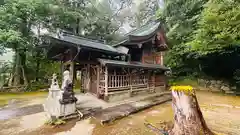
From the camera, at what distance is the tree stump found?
10.6ft

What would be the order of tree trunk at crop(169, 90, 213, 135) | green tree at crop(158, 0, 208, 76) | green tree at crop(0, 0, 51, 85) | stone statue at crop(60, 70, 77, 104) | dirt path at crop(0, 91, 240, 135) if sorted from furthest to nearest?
green tree at crop(158, 0, 208, 76) < green tree at crop(0, 0, 51, 85) < stone statue at crop(60, 70, 77, 104) < dirt path at crop(0, 91, 240, 135) < tree trunk at crop(169, 90, 213, 135)

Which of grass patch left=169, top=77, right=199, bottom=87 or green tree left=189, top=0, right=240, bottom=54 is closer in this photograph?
green tree left=189, top=0, right=240, bottom=54

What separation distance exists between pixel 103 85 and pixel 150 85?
13.3 feet

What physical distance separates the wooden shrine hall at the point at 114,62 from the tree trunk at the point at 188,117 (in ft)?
13.8

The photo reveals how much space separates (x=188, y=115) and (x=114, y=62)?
4.81 m

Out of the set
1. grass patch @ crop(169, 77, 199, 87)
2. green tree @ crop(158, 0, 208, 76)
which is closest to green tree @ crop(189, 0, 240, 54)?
green tree @ crop(158, 0, 208, 76)

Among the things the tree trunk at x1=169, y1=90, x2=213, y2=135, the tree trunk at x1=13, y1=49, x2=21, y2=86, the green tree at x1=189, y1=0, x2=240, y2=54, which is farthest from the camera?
the tree trunk at x1=13, y1=49, x2=21, y2=86

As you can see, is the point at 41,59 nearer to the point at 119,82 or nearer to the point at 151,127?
the point at 119,82

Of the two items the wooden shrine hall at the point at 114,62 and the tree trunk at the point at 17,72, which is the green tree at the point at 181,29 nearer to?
the wooden shrine hall at the point at 114,62

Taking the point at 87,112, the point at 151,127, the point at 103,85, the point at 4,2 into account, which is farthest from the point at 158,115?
the point at 4,2

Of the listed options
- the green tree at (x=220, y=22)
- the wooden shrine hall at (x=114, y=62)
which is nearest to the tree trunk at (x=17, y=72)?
the wooden shrine hall at (x=114, y=62)

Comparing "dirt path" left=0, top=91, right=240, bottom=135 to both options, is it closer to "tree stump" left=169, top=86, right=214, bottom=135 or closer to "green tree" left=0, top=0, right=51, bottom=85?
"tree stump" left=169, top=86, right=214, bottom=135

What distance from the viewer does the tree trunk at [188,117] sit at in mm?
3242

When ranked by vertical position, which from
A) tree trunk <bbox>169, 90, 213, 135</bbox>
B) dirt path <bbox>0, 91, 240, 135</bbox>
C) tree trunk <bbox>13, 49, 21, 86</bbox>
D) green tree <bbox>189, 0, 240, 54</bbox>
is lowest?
dirt path <bbox>0, 91, 240, 135</bbox>
